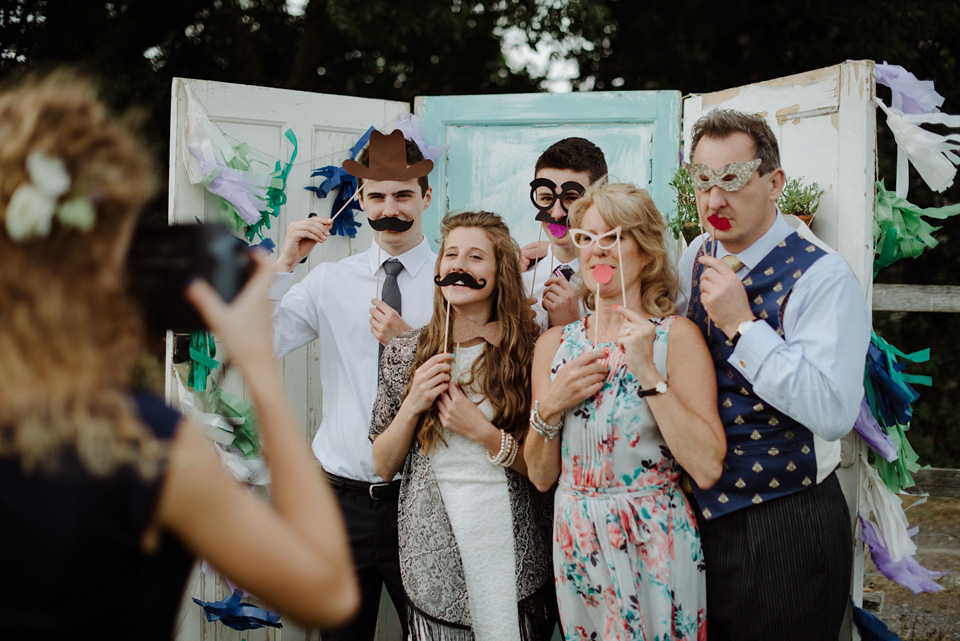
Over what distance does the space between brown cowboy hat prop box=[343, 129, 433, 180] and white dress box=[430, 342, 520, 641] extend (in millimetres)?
911

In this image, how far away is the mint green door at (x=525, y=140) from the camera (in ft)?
11.3

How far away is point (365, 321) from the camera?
9.58ft

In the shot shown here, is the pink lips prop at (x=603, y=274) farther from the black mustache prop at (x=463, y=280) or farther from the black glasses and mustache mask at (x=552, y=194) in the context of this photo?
the black glasses and mustache mask at (x=552, y=194)

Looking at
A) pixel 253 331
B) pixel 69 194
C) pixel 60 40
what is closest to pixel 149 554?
pixel 253 331

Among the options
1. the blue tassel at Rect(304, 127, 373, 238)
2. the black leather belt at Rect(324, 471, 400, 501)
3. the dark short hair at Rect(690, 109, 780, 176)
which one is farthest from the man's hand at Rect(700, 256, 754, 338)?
the blue tassel at Rect(304, 127, 373, 238)

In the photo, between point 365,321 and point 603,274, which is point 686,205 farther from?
point 365,321

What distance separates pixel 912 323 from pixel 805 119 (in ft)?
14.2

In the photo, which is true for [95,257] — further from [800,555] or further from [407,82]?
[407,82]

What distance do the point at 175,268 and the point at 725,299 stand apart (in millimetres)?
1412

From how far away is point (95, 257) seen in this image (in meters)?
0.95

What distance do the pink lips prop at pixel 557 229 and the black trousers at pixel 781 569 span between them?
3.57ft

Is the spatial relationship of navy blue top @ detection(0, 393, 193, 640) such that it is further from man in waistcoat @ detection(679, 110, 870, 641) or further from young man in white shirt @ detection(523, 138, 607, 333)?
young man in white shirt @ detection(523, 138, 607, 333)

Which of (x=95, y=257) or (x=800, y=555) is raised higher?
(x=95, y=257)

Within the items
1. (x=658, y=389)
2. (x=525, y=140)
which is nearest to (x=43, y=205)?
(x=658, y=389)
